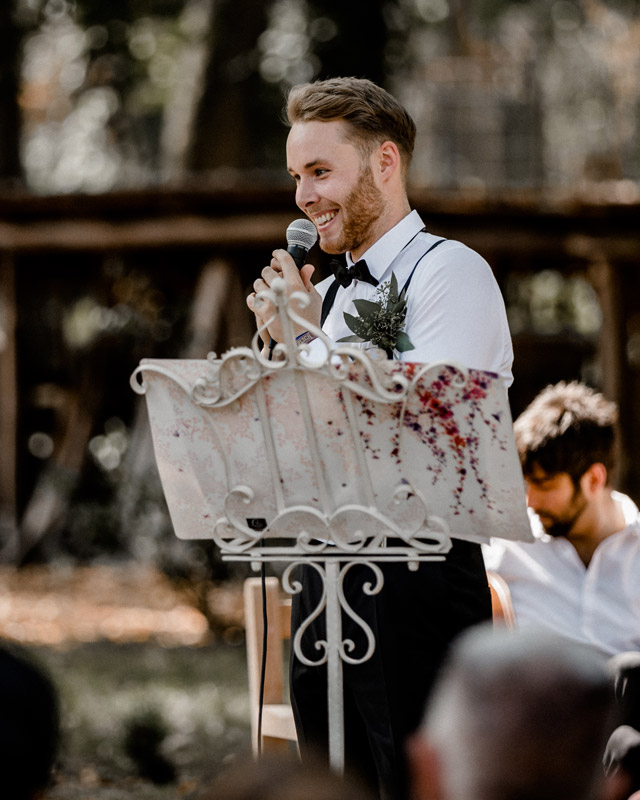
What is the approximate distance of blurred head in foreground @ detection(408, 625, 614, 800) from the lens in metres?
1.20

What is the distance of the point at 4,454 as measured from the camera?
31.2 feet

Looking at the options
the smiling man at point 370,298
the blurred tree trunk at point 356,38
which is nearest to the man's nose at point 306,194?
the smiling man at point 370,298

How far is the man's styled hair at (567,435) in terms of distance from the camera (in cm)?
302

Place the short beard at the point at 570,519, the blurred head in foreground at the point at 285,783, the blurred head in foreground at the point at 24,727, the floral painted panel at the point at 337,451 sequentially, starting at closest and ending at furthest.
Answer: the blurred head in foreground at the point at 285,783
the blurred head in foreground at the point at 24,727
the floral painted panel at the point at 337,451
the short beard at the point at 570,519

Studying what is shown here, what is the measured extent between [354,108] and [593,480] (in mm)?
1221

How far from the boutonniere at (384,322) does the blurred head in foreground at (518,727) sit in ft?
3.98

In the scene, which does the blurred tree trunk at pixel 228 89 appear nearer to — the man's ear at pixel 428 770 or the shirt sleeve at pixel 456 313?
the shirt sleeve at pixel 456 313

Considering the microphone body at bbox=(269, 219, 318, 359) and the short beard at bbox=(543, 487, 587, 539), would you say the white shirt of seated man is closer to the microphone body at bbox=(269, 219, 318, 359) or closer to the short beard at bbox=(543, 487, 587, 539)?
the short beard at bbox=(543, 487, 587, 539)

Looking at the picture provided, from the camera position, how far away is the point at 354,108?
8.27 feet

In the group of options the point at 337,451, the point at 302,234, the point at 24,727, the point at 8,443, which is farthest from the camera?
the point at 8,443

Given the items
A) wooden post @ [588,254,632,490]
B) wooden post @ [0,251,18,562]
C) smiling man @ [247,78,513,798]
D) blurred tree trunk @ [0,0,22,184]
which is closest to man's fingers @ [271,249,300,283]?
smiling man @ [247,78,513,798]

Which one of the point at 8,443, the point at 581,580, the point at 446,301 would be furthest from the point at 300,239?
the point at 8,443

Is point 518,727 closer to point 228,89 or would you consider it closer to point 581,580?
point 581,580

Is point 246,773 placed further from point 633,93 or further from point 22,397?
point 633,93
